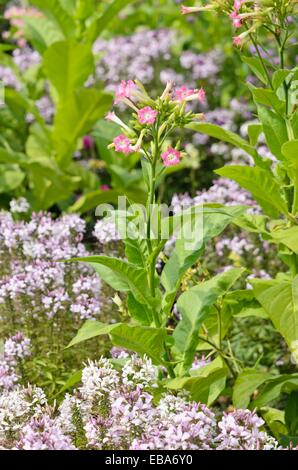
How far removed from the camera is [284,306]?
10.2 ft

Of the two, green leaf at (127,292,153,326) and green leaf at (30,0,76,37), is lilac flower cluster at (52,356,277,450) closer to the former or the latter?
green leaf at (127,292,153,326)

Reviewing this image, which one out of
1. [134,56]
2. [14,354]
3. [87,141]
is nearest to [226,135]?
[14,354]

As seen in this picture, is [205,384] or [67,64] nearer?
[205,384]

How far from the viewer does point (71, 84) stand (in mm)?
5574

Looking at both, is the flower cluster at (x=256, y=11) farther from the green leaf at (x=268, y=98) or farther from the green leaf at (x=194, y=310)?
the green leaf at (x=194, y=310)

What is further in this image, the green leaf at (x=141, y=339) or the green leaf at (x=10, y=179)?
the green leaf at (x=10, y=179)

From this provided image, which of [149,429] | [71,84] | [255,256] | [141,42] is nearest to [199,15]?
[141,42]

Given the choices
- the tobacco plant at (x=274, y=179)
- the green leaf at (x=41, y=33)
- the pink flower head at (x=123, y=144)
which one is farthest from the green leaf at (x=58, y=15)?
the pink flower head at (x=123, y=144)

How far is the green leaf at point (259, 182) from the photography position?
3293 mm

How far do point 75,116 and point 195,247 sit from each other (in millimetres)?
2522

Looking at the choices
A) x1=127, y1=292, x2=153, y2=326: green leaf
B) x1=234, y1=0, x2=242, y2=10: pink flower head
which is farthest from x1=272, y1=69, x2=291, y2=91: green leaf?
x1=127, y1=292, x2=153, y2=326: green leaf

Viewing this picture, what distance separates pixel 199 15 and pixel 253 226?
202 inches

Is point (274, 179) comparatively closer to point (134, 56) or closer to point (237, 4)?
point (237, 4)

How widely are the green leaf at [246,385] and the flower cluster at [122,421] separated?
1.28ft
